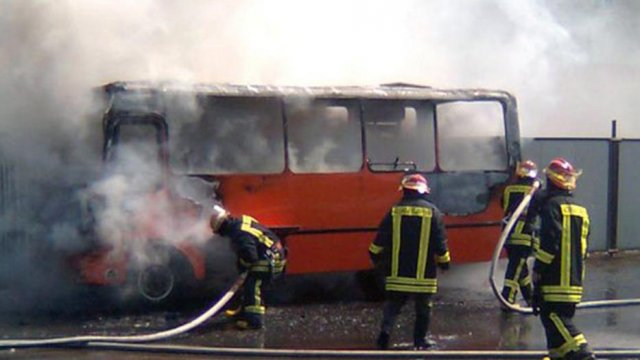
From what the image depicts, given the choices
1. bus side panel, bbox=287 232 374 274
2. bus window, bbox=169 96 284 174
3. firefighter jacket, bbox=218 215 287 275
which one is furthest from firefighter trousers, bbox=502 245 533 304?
bus window, bbox=169 96 284 174

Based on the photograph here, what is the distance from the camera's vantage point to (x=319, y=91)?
11.5 m

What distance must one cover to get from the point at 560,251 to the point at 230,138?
467 cm

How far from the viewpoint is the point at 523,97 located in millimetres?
18219

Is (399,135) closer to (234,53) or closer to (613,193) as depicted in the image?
(234,53)

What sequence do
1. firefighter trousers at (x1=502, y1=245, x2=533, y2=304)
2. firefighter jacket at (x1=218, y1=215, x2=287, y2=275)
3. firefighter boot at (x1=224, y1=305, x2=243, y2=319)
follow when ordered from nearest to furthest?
1. firefighter jacket at (x1=218, y1=215, x2=287, y2=275)
2. firefighter boot at (x1=224, y1=305, x2=243, y2=319)
3. firefighter trousers at (x1=502, y1=245, x2=533, y2=304)

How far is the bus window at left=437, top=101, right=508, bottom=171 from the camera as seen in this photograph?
40.1 ft

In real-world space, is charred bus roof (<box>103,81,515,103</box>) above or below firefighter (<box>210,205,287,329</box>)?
above

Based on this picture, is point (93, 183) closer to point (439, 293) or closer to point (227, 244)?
point (227, 244)

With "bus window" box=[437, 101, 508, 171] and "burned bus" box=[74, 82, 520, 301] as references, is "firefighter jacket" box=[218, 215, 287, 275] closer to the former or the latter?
"burned bus" box=[74, 82, 520, 301]

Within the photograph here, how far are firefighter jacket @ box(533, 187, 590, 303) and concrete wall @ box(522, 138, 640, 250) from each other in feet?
27.5

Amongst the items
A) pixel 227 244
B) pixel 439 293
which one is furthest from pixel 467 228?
pixel 227 244

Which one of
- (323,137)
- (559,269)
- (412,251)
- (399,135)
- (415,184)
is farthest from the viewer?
(399,135)

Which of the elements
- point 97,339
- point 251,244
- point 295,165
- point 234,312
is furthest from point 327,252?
point 97,339

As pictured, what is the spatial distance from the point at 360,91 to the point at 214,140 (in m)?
1.92
